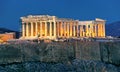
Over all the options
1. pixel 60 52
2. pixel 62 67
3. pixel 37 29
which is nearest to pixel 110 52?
pixel 60 52

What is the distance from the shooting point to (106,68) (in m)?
40.8

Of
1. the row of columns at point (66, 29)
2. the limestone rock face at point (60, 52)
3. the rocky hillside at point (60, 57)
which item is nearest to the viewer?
the rocky hillside at point (60, 57)

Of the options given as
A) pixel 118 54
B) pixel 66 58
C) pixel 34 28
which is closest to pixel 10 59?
pixel 66 58

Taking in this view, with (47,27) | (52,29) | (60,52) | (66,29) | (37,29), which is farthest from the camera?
(66,29)

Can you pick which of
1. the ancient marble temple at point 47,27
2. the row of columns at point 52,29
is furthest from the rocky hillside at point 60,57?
the row of columns at point 52,29

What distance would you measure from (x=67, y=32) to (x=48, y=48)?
84901 mm

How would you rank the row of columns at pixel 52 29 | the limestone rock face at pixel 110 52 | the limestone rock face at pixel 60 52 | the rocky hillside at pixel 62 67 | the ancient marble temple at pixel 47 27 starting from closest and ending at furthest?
1. the rocky hillside at pixel 62 67
2. the limestone rock face at pixel 60 52
3. the limestone rock face at pixel 110 52
4. the ancient marble temple at pixel 47 27
5. the row of columns at pixel 52 29

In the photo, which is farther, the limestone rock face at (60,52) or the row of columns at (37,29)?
the row of columns at (37,29)

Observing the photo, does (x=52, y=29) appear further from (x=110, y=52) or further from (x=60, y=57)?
(x=60, y=57)

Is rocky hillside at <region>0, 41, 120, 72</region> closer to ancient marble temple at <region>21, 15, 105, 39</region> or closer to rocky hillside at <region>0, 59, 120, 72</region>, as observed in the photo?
rocky hillside at <region>0, 59, 120, 72</region>

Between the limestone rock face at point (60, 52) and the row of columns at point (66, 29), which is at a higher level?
the row of columns at point (66, 29)

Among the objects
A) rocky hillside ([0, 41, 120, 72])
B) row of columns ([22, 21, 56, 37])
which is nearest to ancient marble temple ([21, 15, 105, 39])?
row of columns ([22, 21, 56, 37])

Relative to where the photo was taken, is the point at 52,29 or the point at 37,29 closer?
the point at 37,29

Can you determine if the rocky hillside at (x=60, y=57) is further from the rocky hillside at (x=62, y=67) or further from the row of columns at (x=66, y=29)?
the row of columns at (x=66, y=29)
